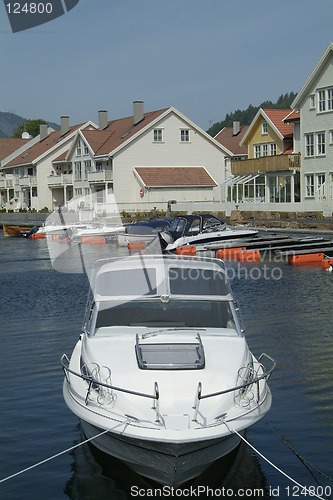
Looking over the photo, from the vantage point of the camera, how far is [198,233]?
1583 inches

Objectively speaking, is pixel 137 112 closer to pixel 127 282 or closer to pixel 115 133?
pixel 115 133

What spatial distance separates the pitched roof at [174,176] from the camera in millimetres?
70562

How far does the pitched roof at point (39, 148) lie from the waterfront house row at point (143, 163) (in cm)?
694

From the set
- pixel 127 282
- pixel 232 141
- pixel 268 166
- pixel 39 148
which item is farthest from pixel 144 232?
pixel 39 148

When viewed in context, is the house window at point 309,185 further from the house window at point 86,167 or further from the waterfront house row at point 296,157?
the house window at point 86,167

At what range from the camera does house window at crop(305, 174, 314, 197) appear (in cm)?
5981

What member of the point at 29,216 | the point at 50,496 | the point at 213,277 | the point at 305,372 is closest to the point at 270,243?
the point at 305,372

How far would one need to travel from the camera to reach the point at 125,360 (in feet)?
31.0

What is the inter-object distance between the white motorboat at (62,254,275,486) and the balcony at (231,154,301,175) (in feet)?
167

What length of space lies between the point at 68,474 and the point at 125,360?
1.82m

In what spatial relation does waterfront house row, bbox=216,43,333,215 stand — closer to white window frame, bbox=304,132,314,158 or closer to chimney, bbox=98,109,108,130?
white window frame, bbox=304,132,314,158

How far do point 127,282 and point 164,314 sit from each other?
2.60 feet

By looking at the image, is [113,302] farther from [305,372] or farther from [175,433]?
[305,372]

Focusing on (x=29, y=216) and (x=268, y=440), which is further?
(x=29, y=216)
